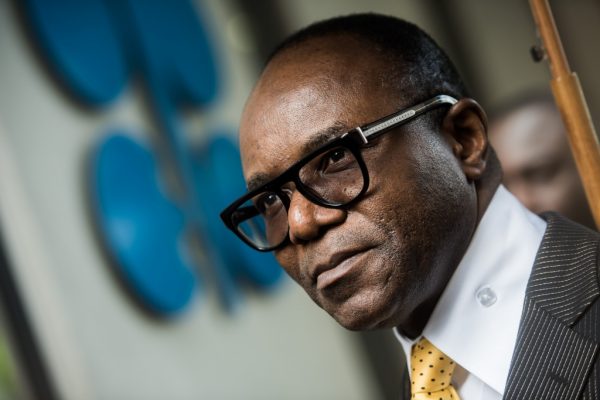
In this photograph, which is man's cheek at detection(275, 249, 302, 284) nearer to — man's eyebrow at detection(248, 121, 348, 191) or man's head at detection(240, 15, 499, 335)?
man's head at detection(240, 15, 499, 335)

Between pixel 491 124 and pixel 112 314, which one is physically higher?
pixel 491 124

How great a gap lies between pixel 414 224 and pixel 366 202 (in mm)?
86

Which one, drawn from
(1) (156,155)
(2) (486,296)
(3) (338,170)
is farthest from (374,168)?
(1) (156,155)

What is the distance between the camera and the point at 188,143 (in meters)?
4.19

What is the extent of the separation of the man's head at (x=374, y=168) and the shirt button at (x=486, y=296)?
64 millimetres

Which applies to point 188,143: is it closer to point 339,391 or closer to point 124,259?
point 124,259

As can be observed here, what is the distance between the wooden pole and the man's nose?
1.46 ft

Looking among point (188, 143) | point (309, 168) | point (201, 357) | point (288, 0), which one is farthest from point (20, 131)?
point (288, 0)

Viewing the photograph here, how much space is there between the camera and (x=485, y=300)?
1.34 meters

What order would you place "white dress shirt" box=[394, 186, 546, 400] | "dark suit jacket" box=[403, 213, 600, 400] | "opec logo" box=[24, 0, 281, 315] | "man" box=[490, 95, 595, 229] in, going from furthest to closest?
"opec logo" box=[24, 0, 281, 315] → "man" box=[490, 95, 595, 229] → "white dress shirt" box=[394, 186, 546, 400] → "dark suit jacket" box=[403, 213, 600, 400]

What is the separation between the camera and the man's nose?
4.08ft

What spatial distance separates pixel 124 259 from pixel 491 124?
1.71m

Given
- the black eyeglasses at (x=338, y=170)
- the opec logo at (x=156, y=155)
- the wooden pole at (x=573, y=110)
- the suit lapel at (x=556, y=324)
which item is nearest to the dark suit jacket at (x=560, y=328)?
the suit lapel at (x=556, y=324)

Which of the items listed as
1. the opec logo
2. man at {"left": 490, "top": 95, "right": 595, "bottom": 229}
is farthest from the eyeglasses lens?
the opec logo
